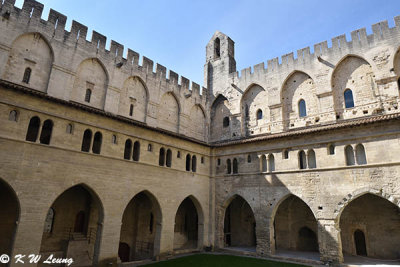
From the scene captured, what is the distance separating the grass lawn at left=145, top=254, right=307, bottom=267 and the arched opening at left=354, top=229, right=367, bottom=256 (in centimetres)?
556

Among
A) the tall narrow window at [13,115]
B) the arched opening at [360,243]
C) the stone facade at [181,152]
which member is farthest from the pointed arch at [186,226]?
the tall narrow window at [13,115]

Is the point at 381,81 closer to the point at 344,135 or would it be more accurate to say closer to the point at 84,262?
the point at 344,135

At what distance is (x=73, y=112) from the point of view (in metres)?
13.8

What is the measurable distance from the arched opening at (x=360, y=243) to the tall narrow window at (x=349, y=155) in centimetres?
544

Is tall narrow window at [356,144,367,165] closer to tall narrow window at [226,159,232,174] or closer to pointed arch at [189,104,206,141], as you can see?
tall narrow window at [226,159,232,174]

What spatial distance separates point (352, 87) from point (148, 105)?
47.2ft

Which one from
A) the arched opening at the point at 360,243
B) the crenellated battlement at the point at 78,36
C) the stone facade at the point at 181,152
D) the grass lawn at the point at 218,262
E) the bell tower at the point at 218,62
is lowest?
the grass lawn at the point at 218,262

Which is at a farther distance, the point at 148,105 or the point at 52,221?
the point at 148,105

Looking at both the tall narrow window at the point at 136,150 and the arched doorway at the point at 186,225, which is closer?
the tall narrow window at the point at 136,150

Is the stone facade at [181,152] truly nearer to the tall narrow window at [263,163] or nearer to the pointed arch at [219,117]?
the tall narrow window at [263,163]

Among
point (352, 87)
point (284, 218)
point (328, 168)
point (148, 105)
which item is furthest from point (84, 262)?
point (352, 87)

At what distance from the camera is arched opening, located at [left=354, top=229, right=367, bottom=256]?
17031 mm

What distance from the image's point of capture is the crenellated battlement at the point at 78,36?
14.5 meters

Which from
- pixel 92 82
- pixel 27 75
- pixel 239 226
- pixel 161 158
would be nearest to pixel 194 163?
pixel 161 158
